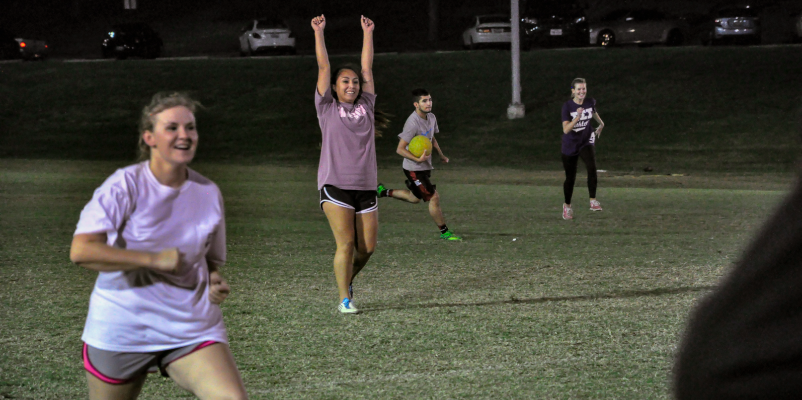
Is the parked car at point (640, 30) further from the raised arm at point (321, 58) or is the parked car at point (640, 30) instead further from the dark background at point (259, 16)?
the raised arm at point (321, 58)

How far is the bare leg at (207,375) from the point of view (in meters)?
3.63

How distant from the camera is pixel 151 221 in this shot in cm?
362

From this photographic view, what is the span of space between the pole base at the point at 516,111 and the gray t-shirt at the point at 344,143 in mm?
22854

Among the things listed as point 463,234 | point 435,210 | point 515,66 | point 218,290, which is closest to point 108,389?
point 218,290

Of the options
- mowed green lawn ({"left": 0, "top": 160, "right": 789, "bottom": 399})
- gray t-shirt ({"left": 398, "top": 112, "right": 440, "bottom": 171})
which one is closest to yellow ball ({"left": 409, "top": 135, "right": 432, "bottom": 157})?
gray t-shirt ({"left": 398, "top": 112, "right": 440, "bottom": 171})

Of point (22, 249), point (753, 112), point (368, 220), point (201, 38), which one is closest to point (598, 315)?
point (368, 220)

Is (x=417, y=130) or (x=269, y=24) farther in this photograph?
Answer: (x=269, y=24)

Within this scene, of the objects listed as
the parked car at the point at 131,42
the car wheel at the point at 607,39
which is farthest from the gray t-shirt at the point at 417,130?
the parked car at the point at 131,42

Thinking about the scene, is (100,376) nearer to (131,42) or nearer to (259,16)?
(131,42)

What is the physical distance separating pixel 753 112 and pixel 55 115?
23.0 m

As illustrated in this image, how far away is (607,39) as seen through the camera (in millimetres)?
40250

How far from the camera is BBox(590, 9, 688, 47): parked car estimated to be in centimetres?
3981

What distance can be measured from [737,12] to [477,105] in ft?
44.8

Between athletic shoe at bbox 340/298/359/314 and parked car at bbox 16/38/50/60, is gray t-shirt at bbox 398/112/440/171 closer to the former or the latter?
athletic shoe at bbox 340/298/359/314
